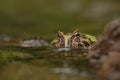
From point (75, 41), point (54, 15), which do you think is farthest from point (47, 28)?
point (75, 41)

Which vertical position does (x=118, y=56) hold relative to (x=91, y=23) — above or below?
below

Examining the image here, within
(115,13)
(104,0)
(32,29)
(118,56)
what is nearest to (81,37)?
(118,56)

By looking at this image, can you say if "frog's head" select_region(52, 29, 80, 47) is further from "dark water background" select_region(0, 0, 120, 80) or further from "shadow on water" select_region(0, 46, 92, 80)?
"shadow on water" select_region(0, 46, 92, 80)

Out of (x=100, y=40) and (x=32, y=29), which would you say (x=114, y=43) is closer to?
(x=100, y=40)

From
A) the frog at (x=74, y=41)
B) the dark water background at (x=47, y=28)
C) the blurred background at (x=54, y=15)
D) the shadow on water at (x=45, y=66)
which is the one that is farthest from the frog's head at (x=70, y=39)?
the blurred background at (x=54, y=15)

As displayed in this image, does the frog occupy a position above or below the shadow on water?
above

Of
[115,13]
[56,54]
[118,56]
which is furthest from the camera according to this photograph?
[115,13]

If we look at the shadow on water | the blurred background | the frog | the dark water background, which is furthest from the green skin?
the blurred background

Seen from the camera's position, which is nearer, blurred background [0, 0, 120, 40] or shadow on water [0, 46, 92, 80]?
shadow on water [0, 46, 92, 80]
